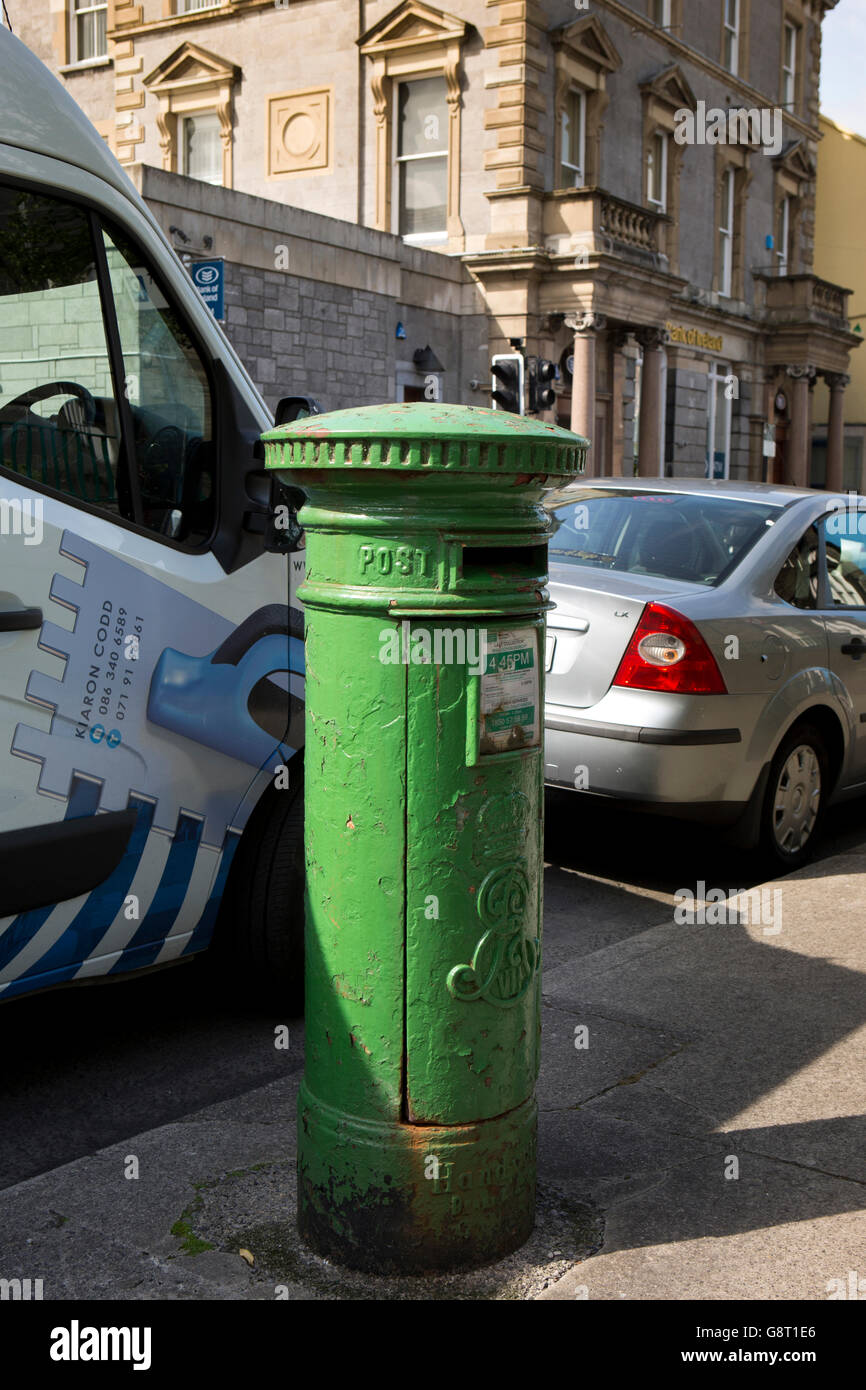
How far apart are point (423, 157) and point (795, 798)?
23.0 metres

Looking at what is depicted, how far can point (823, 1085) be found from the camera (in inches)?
147

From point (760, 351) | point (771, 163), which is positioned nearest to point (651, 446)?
point (760, 351)

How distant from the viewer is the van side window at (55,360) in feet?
11.3

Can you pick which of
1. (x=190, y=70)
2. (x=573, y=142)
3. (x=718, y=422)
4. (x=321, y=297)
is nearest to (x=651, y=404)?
(x=573, y=142)

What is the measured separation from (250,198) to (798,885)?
16.4 m

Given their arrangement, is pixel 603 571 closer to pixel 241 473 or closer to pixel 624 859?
pixel 624 859

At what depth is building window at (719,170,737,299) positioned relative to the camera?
34.1 metres

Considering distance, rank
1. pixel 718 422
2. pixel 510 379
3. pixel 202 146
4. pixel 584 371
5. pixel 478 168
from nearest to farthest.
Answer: pixel 510 379 → pixel 478 168 → pixel 584 371 → pixel 202 146 → pixel 718 422

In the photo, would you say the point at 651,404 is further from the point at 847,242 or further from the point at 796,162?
the point at 847,242

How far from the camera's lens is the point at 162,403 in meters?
3.85

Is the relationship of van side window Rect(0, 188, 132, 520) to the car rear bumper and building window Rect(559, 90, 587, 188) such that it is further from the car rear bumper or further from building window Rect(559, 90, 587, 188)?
building window Rect(559, 90, 587, 188)

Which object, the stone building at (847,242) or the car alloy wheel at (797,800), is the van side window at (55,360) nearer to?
the car alloy wheel at (797,800)

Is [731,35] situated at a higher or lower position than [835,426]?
higher

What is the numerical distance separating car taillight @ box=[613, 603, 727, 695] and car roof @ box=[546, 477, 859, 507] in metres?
1.09
